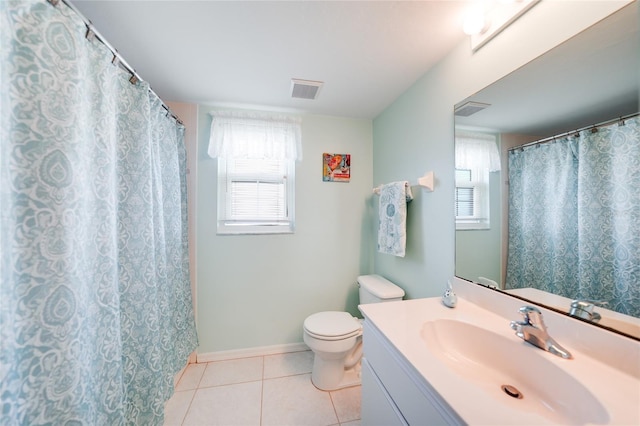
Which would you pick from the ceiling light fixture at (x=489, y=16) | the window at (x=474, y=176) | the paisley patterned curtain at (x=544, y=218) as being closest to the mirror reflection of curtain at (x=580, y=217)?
the paisley patterned curtain at (x=544, y=218)

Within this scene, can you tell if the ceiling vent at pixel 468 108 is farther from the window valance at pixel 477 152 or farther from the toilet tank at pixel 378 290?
the toilet tank at pixel 378 290

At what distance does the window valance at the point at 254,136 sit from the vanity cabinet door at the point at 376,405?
158cm

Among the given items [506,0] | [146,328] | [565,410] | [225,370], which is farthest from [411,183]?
[225,370]

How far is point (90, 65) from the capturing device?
0.83 metres

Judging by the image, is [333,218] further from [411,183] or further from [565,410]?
[565,410]

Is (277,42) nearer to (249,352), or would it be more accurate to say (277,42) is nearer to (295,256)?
(295,256)

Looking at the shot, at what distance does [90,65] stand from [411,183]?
1706mm

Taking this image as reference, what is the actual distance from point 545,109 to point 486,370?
39.7 inches

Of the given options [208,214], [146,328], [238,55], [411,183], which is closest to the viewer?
[146,328]

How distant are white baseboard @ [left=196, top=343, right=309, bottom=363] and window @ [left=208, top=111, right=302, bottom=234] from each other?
102 cm

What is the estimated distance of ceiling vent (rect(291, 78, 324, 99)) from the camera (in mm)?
1471

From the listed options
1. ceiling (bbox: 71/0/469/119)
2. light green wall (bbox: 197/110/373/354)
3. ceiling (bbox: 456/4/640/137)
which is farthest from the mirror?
light green wall (bbox: 197/110/373/354)

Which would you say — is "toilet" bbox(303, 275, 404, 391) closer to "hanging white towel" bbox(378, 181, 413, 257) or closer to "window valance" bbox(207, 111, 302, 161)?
"hanging white towel" bbox(378, 181, 413, 257)

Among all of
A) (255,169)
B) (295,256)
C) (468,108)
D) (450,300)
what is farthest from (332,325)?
(468,108)
